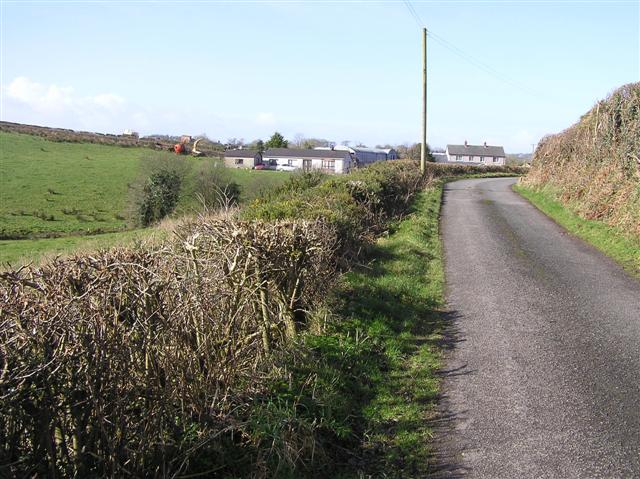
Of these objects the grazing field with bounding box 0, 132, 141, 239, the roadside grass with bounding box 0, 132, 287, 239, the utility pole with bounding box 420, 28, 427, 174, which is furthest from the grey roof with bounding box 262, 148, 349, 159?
the utility pole with bounding box 420, 28, 427, 174

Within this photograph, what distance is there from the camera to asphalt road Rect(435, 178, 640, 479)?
4512mm

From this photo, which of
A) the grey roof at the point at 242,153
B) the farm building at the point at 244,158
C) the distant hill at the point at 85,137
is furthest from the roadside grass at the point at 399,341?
the grey roof at the point at 242,153

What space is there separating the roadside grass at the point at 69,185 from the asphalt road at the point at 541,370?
76.2 feet

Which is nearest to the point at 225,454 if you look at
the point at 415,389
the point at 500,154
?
the point at 415,389

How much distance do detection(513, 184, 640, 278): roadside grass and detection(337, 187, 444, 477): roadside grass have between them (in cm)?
364

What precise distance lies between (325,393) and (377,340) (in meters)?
1.81

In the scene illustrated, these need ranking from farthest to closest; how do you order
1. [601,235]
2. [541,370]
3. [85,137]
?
[85,137] < [601,235] < [541,370]

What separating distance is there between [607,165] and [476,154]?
364 ft

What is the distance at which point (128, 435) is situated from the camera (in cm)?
362

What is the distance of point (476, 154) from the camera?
406 ft

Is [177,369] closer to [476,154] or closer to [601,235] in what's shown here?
[601,235]

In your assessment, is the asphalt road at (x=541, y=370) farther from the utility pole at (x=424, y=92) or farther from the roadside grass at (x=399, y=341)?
the utility pole at (x=424, y=92)

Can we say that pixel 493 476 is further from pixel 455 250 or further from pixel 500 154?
pixel 500 154

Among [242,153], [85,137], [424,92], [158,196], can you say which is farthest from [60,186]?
[242,153]
